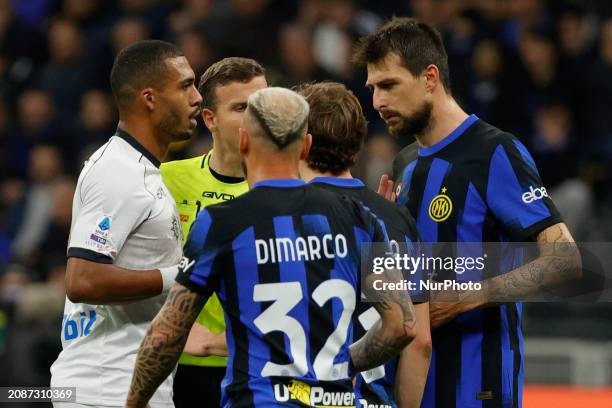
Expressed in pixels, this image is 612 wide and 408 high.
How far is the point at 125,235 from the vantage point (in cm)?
480

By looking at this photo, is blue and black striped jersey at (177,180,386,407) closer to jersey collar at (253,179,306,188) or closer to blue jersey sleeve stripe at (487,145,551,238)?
jersey collar at (253,179,306,188)

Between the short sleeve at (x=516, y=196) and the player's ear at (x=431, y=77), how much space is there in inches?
18.0

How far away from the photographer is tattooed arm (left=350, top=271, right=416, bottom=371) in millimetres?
4164

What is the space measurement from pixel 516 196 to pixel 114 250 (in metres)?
1.71

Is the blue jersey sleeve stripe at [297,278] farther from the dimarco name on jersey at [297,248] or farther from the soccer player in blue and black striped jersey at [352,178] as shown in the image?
the soccer player in blue and black striped jersey at [352,178]

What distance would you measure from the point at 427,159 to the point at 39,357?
5.12 meters

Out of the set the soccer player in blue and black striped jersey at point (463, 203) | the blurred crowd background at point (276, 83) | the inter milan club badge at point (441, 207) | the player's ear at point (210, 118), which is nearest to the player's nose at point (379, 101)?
the soccer player in blue and black striped jersey at point (463, 203)

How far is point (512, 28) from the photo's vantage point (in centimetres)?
1159

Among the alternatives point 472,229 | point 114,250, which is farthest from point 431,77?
point 114,250

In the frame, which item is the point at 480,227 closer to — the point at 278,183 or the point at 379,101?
the point at 379,101

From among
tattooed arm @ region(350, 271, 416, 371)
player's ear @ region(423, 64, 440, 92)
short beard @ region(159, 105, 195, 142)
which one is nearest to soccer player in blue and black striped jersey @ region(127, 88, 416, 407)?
tattooed arm @ region(350, 271, 416, 371)

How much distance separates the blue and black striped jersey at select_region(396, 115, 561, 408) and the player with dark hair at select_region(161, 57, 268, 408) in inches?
38.2

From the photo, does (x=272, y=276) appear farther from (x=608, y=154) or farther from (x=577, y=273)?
(x=608, y=154)

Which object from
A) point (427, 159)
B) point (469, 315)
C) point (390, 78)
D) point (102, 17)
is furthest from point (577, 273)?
point (102, 17)
